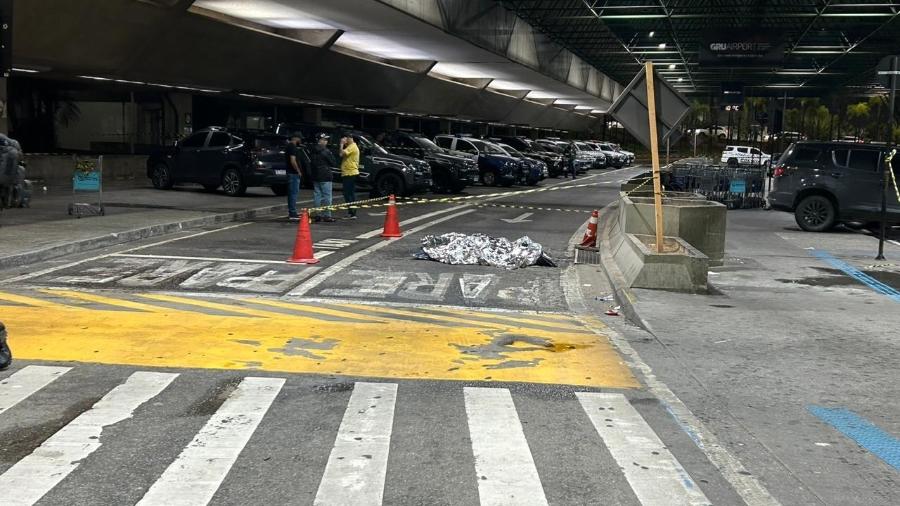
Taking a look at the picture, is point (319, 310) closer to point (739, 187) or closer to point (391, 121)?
point (739, 187)

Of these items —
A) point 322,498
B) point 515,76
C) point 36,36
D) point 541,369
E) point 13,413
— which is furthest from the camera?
point 515,76

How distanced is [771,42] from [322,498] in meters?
36.7

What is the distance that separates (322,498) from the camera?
430 cm

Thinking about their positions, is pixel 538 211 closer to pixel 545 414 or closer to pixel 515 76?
pixel 545 414

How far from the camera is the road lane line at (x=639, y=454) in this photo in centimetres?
446

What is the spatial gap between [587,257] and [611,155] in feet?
166

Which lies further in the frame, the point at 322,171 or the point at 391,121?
the point at 391,121

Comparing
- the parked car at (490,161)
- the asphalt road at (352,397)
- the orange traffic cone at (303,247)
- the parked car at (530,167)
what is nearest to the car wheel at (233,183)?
the parked car at (490,161)

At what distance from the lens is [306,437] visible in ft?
17.2

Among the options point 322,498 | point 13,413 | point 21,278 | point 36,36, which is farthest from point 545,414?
point 36,36

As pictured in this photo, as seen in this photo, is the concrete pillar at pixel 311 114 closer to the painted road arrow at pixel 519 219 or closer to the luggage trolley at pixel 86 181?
the painted road arrow at pixel 519 219

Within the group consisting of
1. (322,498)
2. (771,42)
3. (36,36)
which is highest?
(771,42)

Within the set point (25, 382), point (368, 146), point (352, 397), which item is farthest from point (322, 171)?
point (352, 397)

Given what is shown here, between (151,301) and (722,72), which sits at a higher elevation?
(722,72)
